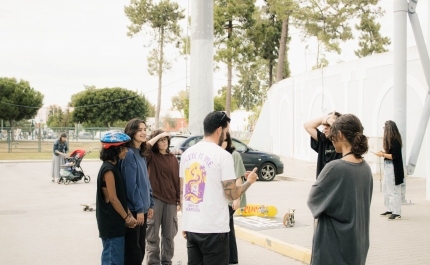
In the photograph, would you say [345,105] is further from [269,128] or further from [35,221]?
[35,221]

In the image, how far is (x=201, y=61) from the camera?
38.6ft

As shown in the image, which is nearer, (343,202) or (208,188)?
(343,202)

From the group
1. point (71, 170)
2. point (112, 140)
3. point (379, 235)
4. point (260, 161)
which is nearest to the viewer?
point (112, 140)

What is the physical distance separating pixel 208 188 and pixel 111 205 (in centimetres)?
111

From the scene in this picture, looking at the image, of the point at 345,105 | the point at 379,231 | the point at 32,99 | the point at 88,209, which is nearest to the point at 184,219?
the point at 379,231

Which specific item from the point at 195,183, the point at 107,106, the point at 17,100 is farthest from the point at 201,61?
the point at 107,106

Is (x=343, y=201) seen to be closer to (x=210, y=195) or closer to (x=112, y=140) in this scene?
(x=210, y=195)

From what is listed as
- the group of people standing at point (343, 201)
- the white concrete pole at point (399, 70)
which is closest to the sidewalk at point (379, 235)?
the white concrete pole at point (399, 70)

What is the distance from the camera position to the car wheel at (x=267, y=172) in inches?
730

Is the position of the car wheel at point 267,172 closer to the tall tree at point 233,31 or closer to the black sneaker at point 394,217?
the black sneaker at point 394,217

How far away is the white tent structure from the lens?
37.7ft

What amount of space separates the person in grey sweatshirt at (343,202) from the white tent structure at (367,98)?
28.1 feet

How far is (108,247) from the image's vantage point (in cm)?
478

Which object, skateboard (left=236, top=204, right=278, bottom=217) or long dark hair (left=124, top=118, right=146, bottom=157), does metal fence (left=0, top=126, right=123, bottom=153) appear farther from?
long dark hair (left=124, top=118, right=146, bottom=157)
